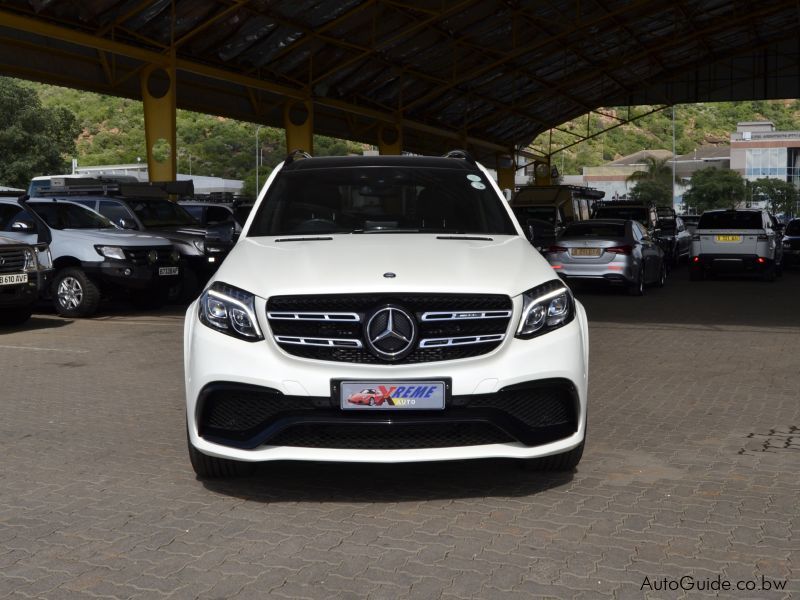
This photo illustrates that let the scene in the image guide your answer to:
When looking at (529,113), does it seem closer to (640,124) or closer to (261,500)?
(261,500)

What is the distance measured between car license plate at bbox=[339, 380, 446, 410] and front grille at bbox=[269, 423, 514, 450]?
140 mm

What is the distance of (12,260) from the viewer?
1307 cm

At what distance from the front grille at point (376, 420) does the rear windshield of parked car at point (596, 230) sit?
1518 cm

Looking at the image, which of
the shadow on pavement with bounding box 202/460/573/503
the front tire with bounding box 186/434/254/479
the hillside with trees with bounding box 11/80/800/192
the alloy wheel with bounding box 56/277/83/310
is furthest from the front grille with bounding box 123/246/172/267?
the hillside with trees with bounding box 11/80/800/192

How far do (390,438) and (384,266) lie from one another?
849mm

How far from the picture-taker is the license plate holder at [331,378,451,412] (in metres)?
4.76

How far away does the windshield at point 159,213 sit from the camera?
1802 cm

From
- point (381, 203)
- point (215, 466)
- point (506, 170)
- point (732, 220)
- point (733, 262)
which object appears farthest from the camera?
point (506, 170)

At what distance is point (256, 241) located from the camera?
6047mm

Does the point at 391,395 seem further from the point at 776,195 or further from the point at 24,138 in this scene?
the point at 776,195

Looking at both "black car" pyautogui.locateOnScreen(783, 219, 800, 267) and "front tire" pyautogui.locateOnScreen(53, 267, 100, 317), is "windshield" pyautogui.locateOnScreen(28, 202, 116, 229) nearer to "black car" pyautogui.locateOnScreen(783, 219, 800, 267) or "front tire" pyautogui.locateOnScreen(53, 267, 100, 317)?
"front tire" pyautogui.locateOnScreen(53, 267, 100, 317)

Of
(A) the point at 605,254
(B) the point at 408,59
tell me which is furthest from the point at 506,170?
(A) the point at 605,254

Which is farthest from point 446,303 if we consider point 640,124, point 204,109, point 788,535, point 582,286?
point 640,124

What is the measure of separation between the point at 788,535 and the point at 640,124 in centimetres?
13356
